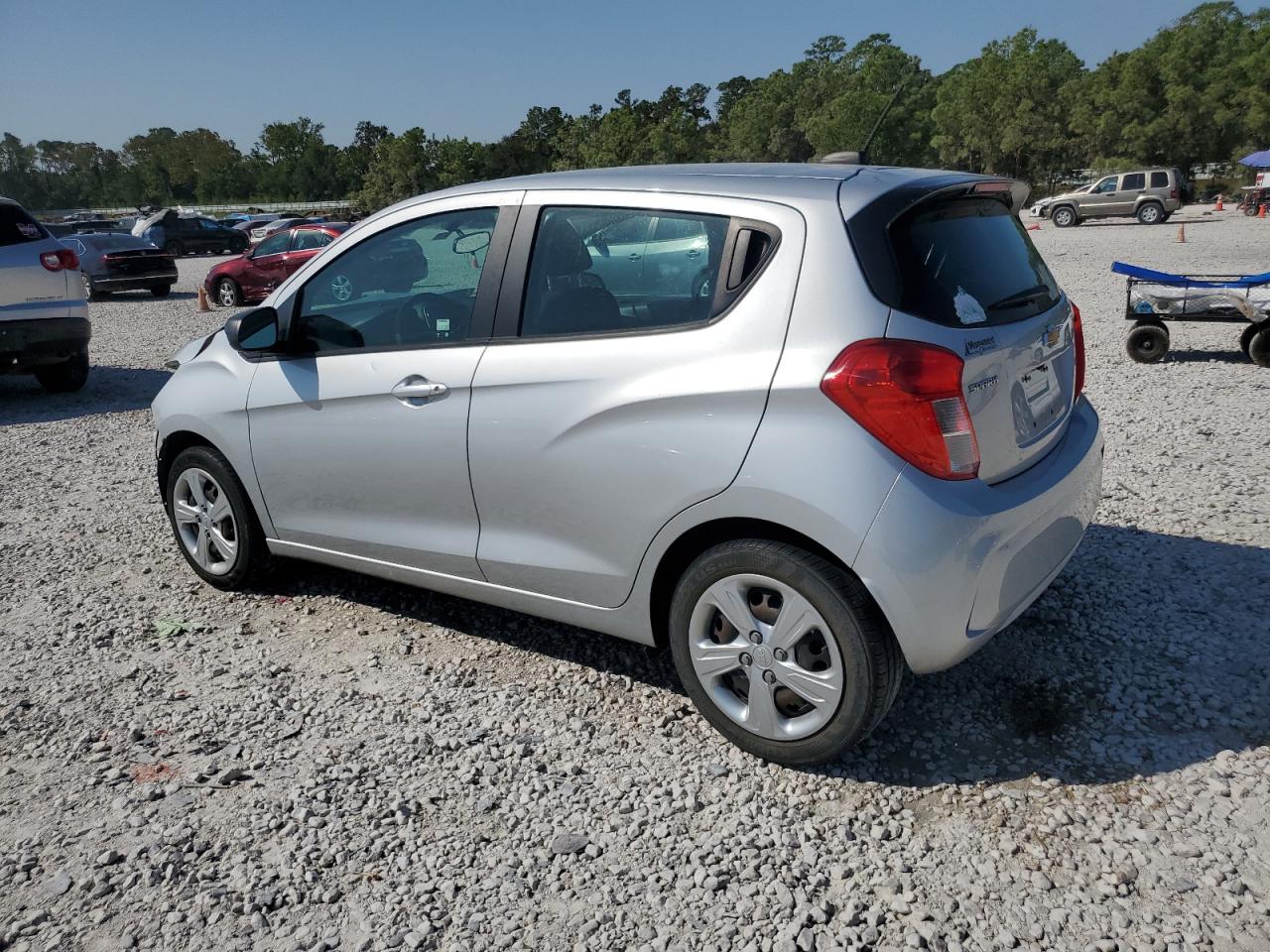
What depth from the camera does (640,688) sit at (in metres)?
3.81

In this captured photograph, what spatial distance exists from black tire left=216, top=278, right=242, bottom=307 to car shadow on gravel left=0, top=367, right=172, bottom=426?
26.0 ft

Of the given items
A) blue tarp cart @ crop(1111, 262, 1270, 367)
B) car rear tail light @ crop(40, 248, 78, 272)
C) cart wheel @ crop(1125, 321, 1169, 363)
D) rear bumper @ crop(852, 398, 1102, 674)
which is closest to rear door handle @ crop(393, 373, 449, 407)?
rear bumper @ crop(852, 398, 1102, 674)

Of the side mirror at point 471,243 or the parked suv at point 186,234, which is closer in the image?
the side mirror at point 471,243

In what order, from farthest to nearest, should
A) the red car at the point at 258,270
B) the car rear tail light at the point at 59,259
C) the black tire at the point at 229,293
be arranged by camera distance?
the black tire at the point at 229,293 < the red car at the point at 258,270 < the car rear tail light at the point at 59,259

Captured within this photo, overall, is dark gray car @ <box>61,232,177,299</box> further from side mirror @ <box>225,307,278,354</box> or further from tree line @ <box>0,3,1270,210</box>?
side mirror @ <box>225,307,278,354</box>

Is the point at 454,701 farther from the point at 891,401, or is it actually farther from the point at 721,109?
the point at 721,109

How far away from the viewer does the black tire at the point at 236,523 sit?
4531 mm

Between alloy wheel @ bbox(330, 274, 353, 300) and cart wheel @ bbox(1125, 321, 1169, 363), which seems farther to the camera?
cart wheel @ bbox(1125, 321, 1169, 363)

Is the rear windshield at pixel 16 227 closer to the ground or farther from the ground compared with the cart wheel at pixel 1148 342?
farther from the ground

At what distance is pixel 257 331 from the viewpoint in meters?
4.18

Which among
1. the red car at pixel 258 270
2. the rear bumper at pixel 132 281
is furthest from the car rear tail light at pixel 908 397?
the rear bumper at pixel 132 281

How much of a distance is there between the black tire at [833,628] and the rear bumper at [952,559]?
8 centimetres

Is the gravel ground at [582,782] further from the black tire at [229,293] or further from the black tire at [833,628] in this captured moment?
the black tire at [229,293]

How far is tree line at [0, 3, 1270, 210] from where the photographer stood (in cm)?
5699
